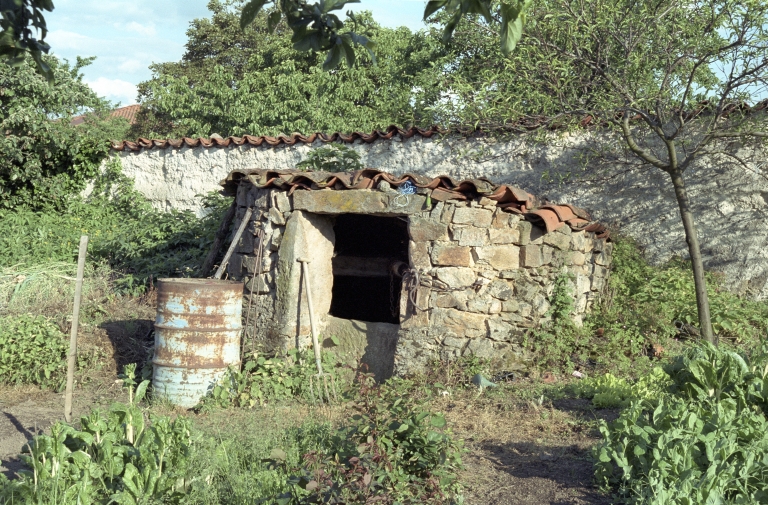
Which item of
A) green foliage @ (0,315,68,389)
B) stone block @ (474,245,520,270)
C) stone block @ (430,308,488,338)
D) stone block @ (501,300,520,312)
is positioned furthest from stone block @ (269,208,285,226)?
green foliage @ (0,315,68,389)

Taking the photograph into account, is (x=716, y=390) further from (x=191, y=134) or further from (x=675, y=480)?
(x=191, y=134)

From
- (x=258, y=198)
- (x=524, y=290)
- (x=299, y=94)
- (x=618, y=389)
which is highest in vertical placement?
(x=299, y=94)

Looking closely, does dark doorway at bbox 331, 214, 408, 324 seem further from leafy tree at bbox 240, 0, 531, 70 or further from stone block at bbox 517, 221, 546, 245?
leafy tree at bbox 240, 0, 531, 70

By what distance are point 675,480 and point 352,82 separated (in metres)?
14.2

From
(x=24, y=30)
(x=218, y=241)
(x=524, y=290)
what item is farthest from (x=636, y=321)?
(x=24, y=30)

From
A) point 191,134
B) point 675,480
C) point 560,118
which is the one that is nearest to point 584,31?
point 560,118

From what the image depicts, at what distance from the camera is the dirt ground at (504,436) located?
13.1 feet

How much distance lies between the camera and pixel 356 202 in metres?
6.73

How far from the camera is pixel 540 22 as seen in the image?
7.23 metres

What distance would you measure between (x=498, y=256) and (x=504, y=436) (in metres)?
2.05

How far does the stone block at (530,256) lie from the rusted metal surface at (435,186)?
0.24m

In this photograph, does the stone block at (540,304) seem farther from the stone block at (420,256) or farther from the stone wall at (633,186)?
the stone wall at (633,186)

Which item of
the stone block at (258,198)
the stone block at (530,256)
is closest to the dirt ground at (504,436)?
the stone block at (530,256)

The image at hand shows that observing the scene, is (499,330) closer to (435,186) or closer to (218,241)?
(435,186)
